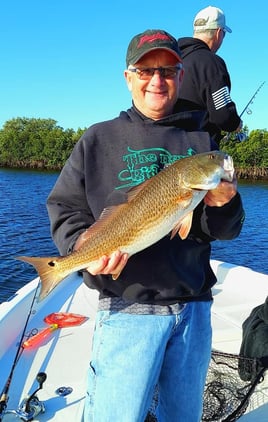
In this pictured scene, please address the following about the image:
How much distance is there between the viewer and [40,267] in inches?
97.8

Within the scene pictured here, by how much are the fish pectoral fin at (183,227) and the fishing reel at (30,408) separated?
6.53ft

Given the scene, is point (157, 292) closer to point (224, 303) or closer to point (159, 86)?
point (159, 86)

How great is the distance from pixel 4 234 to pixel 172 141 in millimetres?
18152

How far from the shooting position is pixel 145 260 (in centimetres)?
238

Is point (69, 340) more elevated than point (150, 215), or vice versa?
point (150, 215)

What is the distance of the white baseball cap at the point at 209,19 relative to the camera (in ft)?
15.5

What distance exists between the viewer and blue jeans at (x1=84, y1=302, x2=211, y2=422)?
2264 mm

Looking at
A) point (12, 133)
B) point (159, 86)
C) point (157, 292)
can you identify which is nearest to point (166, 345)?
point (157, 292)

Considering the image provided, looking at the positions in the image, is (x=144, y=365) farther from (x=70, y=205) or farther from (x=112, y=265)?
(x=70, y=205)

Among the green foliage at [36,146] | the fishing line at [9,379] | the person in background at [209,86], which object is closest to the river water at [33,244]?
the fishing line at [9,379]

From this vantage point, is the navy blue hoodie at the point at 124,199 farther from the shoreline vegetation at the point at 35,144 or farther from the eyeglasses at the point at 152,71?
the shoreline vegetation at the point at 35,144

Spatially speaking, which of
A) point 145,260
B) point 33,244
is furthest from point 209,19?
point 33,244

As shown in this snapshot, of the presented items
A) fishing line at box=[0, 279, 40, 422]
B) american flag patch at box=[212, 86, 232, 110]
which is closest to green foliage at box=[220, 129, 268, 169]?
american flag patch at box=[212, 86, 232, 110]

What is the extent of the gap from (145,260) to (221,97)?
262 cm
